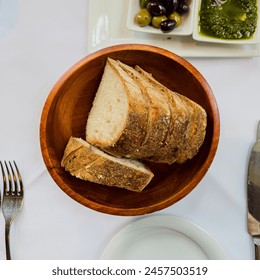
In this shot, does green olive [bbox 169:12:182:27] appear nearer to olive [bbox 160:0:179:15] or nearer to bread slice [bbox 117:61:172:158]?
olive [bbox 160:0:179:15]

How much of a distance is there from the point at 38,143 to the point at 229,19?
62 cm

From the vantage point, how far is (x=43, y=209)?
1.22 metres

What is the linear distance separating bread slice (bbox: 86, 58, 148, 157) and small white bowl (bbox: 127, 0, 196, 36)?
0.16m

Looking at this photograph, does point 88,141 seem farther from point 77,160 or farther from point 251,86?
point 251,86

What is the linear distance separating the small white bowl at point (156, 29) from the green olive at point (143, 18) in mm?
12

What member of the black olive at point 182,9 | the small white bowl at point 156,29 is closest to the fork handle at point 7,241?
the small white bowl at point 156,29

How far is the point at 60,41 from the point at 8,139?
308 millimetres

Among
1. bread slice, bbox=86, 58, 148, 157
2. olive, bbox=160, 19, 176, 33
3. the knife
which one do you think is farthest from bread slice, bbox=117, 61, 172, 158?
the knife

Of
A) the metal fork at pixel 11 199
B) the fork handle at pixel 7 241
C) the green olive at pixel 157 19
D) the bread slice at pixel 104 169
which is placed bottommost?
the fork handle at pixel 7 241

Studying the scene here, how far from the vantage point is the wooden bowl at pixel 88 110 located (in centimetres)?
107

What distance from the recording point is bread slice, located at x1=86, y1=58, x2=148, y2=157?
3.28 ft

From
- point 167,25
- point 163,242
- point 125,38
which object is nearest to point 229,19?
point 167,25

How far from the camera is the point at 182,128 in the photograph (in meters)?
1.03

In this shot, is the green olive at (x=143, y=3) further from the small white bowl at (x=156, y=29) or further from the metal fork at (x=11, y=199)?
the metal fork at (x=11, y=199)
